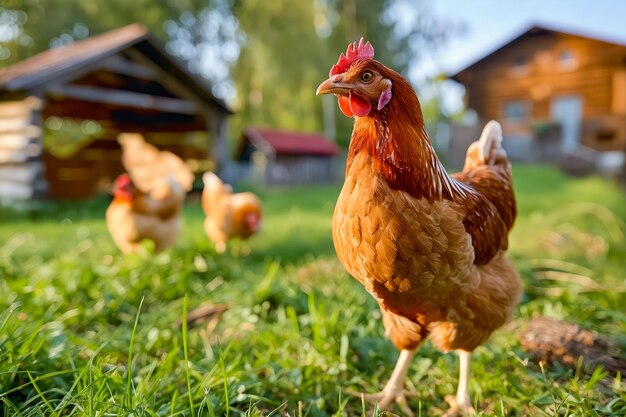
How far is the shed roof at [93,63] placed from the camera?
5348mm

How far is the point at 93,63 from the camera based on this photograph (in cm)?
611

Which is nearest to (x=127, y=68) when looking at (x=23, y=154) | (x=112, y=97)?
(x=112, y=97)

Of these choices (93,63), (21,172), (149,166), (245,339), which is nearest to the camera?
(245,339)

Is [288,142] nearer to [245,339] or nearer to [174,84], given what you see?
[174,84]

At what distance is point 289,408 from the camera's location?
139 cm

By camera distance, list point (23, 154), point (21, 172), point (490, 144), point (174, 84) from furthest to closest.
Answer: point (174, 84)
point (21, 172)
point (23, 154)
point (490, 144)

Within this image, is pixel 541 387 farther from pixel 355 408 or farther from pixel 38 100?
pixel 38 100

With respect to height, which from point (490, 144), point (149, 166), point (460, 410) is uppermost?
point (490, 144)

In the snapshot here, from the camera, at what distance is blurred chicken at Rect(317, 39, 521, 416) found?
1.11m

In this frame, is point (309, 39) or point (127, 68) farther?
point (309, 39)

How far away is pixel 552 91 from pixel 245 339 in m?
6.58

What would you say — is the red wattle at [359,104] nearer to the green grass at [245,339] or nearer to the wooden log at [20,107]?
the green grass at [245,339]

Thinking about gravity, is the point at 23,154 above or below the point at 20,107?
below

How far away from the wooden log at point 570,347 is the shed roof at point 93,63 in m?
6.43
